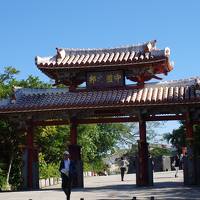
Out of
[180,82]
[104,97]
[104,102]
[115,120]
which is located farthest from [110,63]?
[180,82]

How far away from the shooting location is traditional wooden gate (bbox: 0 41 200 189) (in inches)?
864

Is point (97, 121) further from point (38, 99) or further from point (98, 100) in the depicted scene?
point (38, 99)

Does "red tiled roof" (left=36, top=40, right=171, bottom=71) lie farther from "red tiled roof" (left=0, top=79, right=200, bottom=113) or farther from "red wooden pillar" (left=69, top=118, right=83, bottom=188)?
"red wooden pillar" (left=69, top=118, right=83, bottom=188)

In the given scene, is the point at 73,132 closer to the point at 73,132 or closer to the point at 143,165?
the point at 73,132

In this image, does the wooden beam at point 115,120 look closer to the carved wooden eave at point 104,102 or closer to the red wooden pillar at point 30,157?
the carved wooden eave at point 104,102

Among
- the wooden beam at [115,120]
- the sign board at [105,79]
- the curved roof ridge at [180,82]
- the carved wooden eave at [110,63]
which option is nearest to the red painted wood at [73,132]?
the wooden beam at [115,120]

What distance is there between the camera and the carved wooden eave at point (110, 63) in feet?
76.6

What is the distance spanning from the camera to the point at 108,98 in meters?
22.7

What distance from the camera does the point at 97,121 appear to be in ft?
78.0

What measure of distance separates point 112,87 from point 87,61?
1897mm

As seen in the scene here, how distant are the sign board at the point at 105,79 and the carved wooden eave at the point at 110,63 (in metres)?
0.25

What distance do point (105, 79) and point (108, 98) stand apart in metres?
1.72

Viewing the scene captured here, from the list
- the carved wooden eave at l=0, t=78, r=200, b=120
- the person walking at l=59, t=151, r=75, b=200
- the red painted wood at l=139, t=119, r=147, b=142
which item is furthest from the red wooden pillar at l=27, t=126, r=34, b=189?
the person walking at l=59, t=151, r=75, b=200

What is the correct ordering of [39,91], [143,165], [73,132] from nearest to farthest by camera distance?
1. [143,165]
2. [73,132]
3. [39,91]
